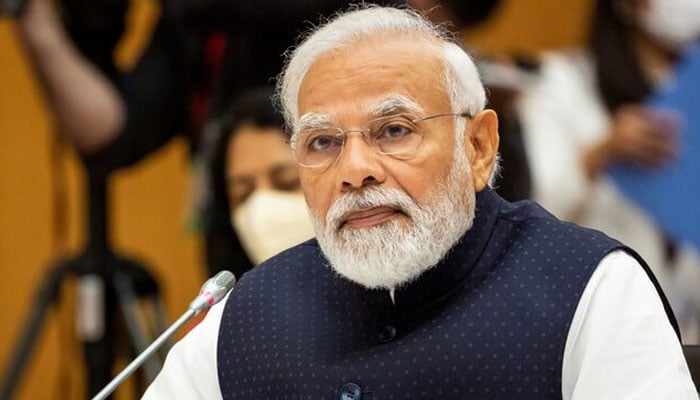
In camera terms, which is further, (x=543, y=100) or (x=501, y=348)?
(x=543, y=100)

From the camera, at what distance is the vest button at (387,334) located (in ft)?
7.59

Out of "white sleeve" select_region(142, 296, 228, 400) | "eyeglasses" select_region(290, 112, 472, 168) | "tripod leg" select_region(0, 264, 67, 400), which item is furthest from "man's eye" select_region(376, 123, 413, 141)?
"tripod leg" select_region(0, 264, 67, 400)

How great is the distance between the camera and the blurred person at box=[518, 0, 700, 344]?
4.14 m

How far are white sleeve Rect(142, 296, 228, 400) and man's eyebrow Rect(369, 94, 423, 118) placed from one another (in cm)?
47

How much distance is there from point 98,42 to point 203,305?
2179mm

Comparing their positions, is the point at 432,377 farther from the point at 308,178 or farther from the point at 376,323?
the point at 308,178

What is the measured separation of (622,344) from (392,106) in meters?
0.47

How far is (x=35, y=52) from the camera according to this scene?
4.32 metres

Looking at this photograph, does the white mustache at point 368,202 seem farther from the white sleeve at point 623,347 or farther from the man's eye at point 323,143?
the white sleeve at point 623,347

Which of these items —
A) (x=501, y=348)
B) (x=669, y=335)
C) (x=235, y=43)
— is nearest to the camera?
(x=669, y=335)

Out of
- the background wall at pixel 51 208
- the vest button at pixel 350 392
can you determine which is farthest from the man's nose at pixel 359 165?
the background wall at pixel 51 208

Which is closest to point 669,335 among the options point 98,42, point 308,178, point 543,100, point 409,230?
point 409,230

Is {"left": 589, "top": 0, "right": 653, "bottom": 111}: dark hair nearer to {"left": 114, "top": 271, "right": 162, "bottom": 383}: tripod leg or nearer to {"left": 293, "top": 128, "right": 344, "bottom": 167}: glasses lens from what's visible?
{"left": 114, "top": 271, "right": 162, "bottom": 383}: tripod leg

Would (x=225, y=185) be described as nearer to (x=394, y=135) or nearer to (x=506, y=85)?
(x=506, y=85)
